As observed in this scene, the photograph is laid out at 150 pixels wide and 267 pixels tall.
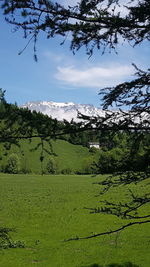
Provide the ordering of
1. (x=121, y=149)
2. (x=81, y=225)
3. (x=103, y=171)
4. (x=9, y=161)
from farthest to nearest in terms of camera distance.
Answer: (x=9, y=161) < (x=81, y=225) < (x=121, y=149) < (x=103, y=171)

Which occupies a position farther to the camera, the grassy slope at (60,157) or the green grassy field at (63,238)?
the grassy slope at (60,157)

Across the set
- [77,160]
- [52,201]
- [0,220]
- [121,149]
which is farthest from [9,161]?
[121,149]

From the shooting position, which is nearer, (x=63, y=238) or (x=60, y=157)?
(x=63, y=238)

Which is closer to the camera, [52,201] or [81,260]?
[81,260]

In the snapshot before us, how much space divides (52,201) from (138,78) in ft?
110

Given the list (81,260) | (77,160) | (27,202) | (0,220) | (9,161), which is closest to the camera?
(81,260)

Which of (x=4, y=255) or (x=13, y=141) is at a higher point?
(x=13, y=141)

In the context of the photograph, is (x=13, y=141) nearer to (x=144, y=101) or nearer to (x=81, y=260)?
(x=144, y=101)

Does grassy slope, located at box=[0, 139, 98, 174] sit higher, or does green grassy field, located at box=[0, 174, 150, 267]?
grassy slope, located at box=[0, 139, 98, 174]

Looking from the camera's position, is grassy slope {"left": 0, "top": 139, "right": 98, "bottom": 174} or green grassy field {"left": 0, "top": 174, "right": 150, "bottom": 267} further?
grassy slope {"left": 0, "top": 139, "right": 98, "bottom": 174}

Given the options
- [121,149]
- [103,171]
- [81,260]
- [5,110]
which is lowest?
[81,260]

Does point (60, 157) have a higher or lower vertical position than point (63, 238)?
higher

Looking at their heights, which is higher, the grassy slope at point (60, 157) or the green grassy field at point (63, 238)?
the grassy slope at point (60, 157)

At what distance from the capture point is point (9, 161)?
112625 millimetres
